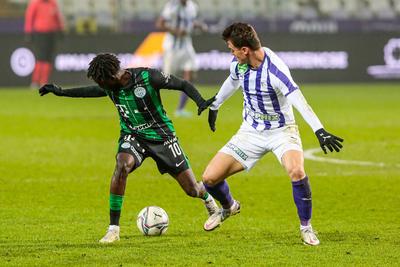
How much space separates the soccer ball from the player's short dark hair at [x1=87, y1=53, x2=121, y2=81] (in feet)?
4.17

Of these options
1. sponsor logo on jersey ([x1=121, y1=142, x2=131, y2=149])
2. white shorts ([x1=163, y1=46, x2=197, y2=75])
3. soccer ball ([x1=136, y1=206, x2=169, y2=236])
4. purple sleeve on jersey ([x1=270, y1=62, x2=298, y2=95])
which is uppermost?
purple sleeve on jersey ([x1=270, y1=62, x2=298, y2=95])

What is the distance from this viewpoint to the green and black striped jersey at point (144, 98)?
8.69 meters

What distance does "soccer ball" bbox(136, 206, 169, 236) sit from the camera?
879 centimetres

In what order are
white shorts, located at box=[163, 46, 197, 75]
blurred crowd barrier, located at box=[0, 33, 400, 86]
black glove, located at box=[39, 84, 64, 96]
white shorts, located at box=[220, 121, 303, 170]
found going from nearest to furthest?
1. white shorts, located at box=[220, 121, 303, 170]
2. black glove, located at box=[39, 84, 64, 96]
3. white shorts, located at box=[163, 46, 197, 75]
4. blurred crowd barrier, located at box=[0, 33, 400, 86]

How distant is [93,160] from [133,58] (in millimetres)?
14285

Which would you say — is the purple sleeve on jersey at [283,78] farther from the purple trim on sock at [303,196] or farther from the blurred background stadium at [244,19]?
the blurred background stadium at [244,19]

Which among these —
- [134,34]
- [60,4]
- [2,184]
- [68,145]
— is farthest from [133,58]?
[2,184]

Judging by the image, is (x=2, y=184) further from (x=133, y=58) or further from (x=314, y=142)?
(x=133, y=58)

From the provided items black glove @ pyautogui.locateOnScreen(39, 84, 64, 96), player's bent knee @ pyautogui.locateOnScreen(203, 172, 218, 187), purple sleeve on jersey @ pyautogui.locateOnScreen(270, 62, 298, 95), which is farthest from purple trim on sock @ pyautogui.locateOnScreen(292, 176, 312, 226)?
black glove @ pyautogui.locateOnScreen(39, 84, 64, 96)

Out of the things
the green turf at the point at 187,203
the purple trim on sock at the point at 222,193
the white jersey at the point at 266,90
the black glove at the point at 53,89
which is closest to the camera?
the green turf at the point at 187,203

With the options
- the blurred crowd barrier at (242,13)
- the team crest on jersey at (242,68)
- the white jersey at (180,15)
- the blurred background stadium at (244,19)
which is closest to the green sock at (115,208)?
the team crest on jersey at (242,68)

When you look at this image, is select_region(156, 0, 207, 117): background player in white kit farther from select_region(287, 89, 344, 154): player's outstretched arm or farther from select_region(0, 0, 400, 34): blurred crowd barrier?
select_region(287, 89, 344, 154): player's outstretched arm

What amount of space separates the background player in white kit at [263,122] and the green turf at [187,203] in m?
0.41

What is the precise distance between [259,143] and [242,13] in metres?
23.8
